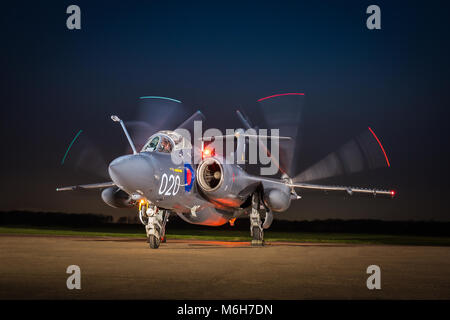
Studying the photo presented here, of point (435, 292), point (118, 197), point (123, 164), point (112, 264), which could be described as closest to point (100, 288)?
point (112, 264)

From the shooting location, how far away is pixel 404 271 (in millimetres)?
11648

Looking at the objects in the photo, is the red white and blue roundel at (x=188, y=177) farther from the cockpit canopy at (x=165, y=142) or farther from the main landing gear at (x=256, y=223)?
the main landing gear at (x=256, y=223)

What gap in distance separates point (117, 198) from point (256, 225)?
22.0 ft

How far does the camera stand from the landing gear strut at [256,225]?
22094 mm

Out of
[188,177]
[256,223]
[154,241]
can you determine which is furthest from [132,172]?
[256,223]

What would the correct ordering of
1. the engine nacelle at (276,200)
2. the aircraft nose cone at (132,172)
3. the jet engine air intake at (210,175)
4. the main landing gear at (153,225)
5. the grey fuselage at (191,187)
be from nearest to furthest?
the aircraft nose cone at (132,172) → the grey fuselage at (191,187) → the main landing gear at (153,225) → the jet engine air intake at (210,175) → the engine nacelle at (276,200)

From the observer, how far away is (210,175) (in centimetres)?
2117

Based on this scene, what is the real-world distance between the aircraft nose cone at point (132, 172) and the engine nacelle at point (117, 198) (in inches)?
254

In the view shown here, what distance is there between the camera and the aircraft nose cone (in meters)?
15.2

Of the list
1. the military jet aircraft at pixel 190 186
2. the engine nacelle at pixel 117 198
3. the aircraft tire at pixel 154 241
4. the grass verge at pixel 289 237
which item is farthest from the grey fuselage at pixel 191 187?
the grass verge at pixel 289 237

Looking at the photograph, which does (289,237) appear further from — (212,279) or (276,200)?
(212,279)

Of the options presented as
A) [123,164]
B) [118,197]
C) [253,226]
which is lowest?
[253,226]
